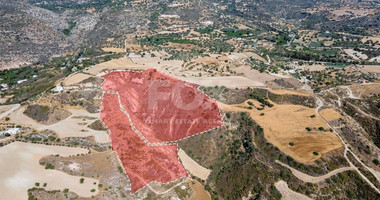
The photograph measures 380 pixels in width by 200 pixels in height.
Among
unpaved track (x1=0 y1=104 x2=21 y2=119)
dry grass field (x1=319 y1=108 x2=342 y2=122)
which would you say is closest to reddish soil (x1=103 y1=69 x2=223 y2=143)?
dry grass field (x1=319 y1=108 x2=342 y2=122)

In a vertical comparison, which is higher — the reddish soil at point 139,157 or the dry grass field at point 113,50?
the dry grass field at point 113,50

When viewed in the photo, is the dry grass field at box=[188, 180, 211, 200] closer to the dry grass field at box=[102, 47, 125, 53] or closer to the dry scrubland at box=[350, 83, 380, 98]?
the dry scrubland at box=[350, 83, 380, 98]

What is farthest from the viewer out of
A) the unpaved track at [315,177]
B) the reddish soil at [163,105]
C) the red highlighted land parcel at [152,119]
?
the reddish soil at [163,105]

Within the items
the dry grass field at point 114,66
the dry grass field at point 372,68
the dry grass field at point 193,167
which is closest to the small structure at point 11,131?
the dry grass field at point 114,66

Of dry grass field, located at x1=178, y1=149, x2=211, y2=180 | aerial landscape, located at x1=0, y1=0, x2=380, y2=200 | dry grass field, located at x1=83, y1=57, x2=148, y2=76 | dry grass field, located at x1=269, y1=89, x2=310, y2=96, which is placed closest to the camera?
aerial landscape, located at x1=0, y1=0, x2=380, y2=200

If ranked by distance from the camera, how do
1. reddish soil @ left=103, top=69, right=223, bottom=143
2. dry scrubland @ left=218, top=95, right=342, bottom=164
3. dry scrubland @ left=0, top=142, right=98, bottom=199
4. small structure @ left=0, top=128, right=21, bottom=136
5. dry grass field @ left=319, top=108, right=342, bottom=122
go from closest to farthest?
dry scrubland @ left=0, top=142, right=98, bottom=199 < dry scrubland @ left=218, top=95, right=342, bottom=164 < dry grass field @ left=319, top=108, right=342, bottom=122 < small structure @ left=0, top=128, right=21, bottom=136 < reddish soil @ left=103, top=69, right=223, bottom=143

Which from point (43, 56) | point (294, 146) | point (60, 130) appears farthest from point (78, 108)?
point (43, 56)
